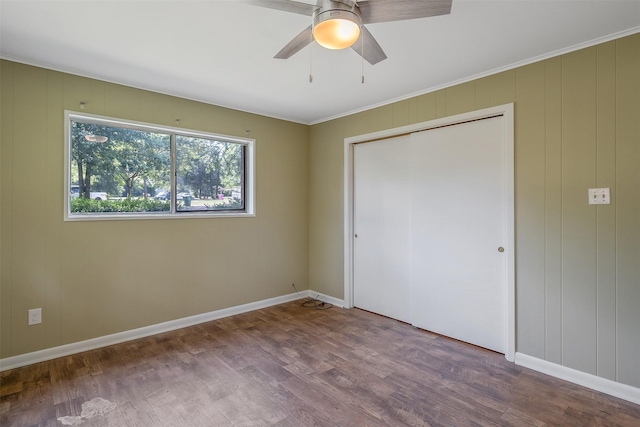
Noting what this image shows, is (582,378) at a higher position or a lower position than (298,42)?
lower

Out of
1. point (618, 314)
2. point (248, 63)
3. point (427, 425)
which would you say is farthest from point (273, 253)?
point (618, 314)

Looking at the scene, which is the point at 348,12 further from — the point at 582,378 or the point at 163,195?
the point at 582,378

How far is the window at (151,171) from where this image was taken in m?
2.90

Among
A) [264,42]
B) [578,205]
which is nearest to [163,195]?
[264,42]

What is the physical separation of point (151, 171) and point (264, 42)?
1.83 metres

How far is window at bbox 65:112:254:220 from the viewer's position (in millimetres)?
2902

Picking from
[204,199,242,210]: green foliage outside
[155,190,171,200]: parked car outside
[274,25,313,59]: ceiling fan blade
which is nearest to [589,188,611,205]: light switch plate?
[274,25,313,59]: ceiling fan blade

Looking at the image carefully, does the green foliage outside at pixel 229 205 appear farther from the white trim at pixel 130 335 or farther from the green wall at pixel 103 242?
the white trim at pixel 130 335

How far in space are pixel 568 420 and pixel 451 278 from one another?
4.41 ft

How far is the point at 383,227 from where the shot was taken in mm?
3768

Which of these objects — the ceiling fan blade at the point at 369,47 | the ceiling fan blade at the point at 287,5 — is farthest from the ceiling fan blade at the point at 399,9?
the ceiling fan blade at the point at 287,5

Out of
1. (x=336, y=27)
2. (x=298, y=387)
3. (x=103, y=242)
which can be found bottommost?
(x=298, y=387)

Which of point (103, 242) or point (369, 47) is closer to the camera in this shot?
point (369, 47)

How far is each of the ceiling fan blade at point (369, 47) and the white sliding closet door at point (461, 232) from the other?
1.46 meters
